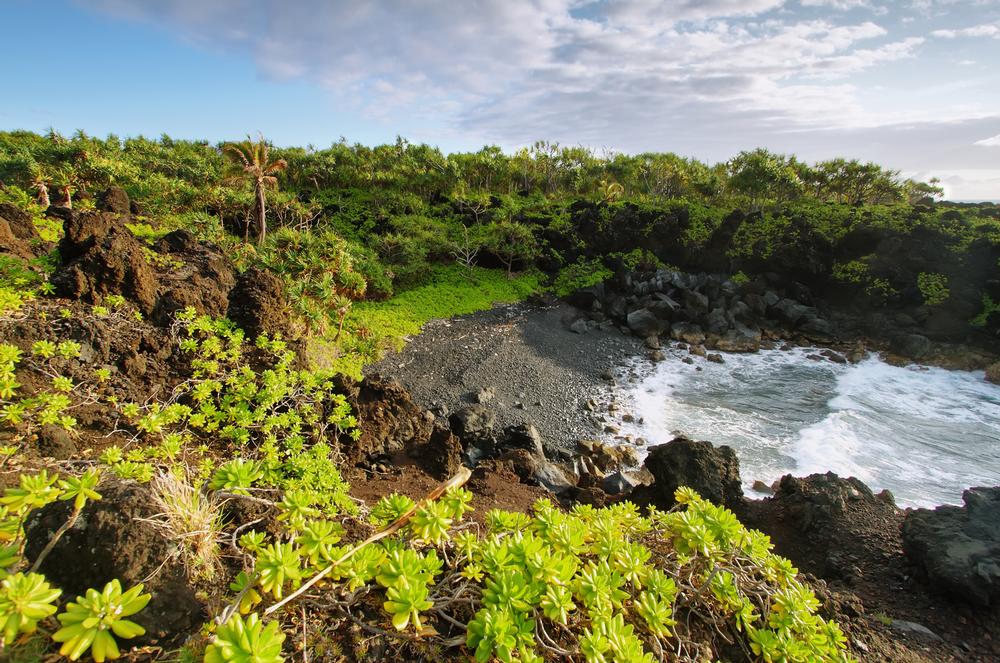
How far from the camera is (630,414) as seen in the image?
16453 millimetres

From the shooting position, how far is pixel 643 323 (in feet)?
77.6

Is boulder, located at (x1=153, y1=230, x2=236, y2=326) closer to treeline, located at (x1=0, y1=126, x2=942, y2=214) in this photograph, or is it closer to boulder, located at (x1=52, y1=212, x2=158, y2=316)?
boulder, located at (x1=52, y1=212, x2=158, y2=316)

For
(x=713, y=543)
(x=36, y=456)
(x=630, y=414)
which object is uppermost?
(x=713, y=543)

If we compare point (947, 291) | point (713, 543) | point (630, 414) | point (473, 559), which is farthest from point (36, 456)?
point (947, 291)

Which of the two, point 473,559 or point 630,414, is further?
point 630,414

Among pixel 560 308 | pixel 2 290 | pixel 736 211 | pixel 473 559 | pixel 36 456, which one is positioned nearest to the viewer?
pixel 473 559

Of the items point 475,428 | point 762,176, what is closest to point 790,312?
point 762,176

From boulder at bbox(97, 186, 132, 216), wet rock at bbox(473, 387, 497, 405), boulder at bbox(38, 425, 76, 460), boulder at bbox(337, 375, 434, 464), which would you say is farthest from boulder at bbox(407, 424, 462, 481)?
boulder at bbox(97, 186, 132, 216)

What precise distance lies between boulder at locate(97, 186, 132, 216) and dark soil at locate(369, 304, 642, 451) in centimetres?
1313

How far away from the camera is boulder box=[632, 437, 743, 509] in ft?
30.7

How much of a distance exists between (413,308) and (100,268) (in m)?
15.5

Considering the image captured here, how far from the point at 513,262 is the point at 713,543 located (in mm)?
28724

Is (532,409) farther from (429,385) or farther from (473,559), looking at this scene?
(473,559)

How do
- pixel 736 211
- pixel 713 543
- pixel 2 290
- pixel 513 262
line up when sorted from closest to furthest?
1. pixel 713 543
2. pixel 2 290
3. pixel 736 211
4. pixel 513 262
